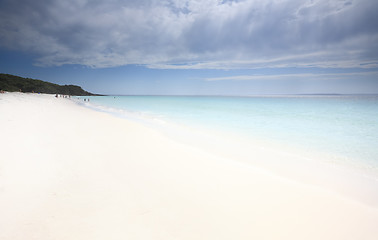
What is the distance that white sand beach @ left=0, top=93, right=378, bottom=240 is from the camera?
2.21 meters

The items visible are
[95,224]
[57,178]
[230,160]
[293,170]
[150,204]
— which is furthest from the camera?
[230,160]

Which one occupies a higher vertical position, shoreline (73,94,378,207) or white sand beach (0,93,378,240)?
shoreline (73,94,378,207)

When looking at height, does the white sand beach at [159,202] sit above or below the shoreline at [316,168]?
below

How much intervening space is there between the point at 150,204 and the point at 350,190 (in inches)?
161

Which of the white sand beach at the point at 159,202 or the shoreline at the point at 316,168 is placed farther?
the shoreline at the point at 316,168

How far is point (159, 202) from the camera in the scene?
285 centimetres

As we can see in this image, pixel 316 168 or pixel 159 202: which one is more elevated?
pixel 316 168

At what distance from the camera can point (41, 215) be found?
231cm

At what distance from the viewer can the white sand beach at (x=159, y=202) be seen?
2.21 m

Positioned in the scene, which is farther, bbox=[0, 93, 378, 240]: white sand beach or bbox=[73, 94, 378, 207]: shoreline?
bbox=[73, 94, 378, 207]: shoreline

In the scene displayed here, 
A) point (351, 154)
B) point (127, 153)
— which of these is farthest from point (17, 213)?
point (351, 154)

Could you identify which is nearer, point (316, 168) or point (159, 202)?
point (159, 202)

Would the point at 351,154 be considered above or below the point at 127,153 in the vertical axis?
above

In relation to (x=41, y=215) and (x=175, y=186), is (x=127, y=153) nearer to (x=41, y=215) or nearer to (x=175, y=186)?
(x=175, y=186)
